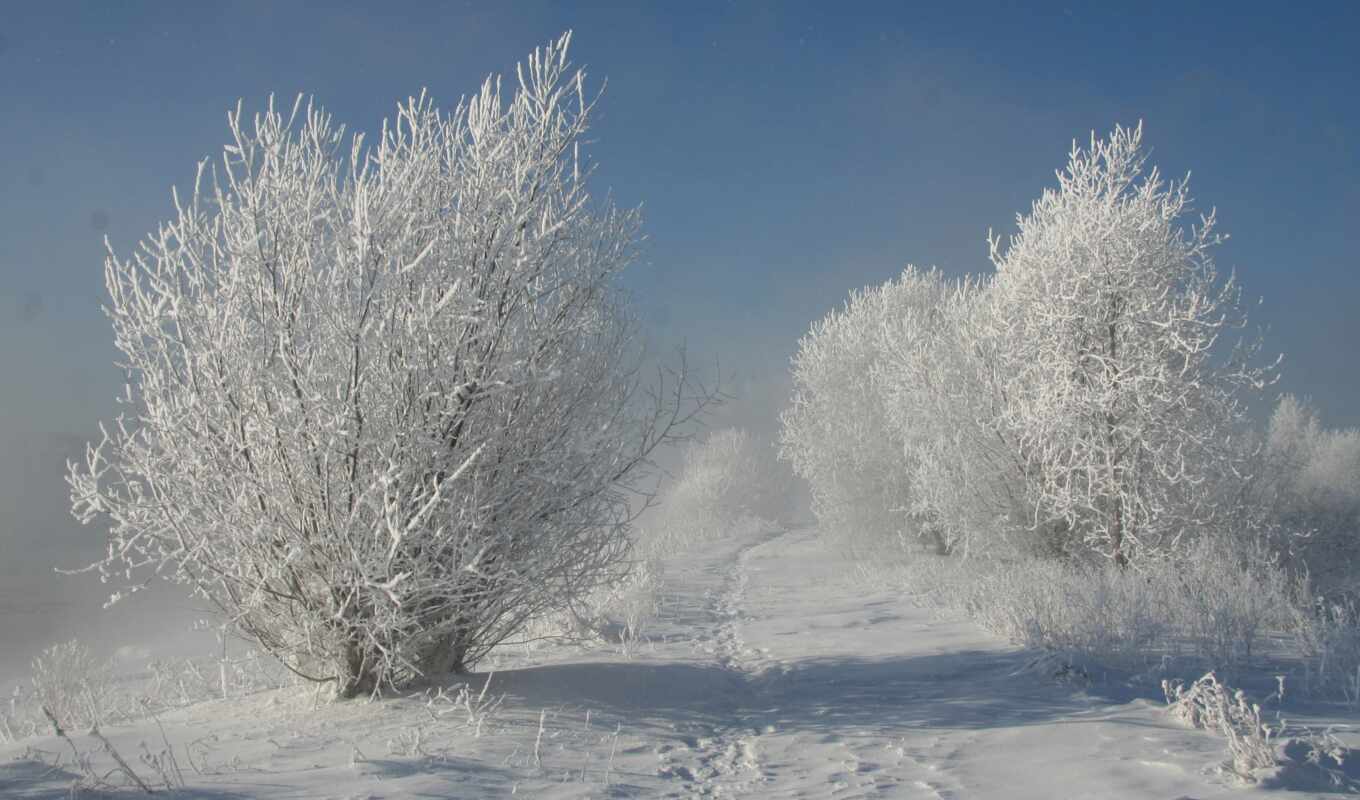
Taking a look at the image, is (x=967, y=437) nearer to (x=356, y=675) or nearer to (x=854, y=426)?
(x=854, y=426)

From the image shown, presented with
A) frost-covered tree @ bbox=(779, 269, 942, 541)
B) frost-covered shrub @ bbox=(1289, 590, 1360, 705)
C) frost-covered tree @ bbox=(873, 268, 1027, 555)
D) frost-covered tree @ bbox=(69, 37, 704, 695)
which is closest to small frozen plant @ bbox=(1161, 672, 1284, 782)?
frost-covered shrub @ bbox=(1289, 590, 1360, 705)

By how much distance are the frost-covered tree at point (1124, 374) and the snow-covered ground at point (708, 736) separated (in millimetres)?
3416

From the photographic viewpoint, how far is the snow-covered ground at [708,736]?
409 centimetres

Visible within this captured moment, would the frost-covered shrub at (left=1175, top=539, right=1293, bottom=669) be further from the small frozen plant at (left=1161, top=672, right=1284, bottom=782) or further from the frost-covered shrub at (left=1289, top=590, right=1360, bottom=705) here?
the small frozen plant at (left=1161, top=672, right=1284, bottom=782)

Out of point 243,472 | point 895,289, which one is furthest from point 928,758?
point 895,289

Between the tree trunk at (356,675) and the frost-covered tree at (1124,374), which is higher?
the frost-covered tree at (1124,374)

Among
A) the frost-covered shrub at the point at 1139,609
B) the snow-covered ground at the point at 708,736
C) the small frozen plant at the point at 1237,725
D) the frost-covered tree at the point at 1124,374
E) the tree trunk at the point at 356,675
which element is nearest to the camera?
the small frozen plant at the point at 1237,725

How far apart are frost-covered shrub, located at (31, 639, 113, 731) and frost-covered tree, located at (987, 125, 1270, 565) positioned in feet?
32.6

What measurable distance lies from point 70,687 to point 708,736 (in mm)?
7433

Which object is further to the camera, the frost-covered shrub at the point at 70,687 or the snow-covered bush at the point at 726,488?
the snow-covered bush at the point at 726,488

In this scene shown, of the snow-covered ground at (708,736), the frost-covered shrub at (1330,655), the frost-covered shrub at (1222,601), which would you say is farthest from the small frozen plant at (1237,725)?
the frost-covered shrub at (1222,601)

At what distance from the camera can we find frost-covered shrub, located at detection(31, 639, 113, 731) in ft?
22.6

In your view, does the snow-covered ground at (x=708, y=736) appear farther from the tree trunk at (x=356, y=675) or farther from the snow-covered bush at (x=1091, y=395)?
the snow-covered bush at (x=1091, y=395)

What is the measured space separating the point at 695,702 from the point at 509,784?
7.61 ft
